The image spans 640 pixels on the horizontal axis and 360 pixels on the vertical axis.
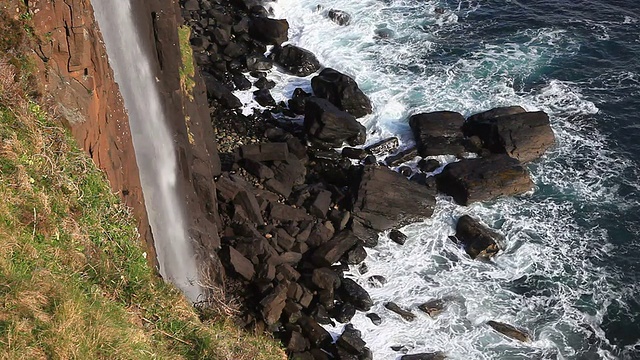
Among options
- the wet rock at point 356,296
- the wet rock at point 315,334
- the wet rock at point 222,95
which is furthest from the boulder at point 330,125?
the wet rock at point 315,334

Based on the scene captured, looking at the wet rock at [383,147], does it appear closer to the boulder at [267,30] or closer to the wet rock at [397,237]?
the wet rock at [397,237]

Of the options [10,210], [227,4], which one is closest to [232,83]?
[227,4]

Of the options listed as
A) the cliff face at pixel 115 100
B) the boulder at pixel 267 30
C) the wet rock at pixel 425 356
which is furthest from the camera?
the boulder at pixel 267 30

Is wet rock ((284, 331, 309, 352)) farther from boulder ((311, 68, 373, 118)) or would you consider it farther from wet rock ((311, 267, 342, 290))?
boulder ((311, 68, 373, 118))

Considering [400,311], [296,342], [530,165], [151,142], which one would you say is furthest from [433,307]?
[151,142]

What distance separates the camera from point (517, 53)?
39250 millimetres

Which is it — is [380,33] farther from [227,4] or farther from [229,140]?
[229,140]

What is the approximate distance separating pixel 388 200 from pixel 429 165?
388 cm

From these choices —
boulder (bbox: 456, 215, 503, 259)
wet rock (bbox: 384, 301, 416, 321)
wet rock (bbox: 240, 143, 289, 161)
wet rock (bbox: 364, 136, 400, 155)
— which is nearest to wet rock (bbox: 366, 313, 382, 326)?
wet rock (bbox: 384, 301, 416, 321)

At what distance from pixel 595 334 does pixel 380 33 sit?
893 inches

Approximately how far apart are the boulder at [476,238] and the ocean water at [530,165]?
15.9 inches

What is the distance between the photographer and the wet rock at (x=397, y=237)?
2780 cm

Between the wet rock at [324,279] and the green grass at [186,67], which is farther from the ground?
the green grass at [186,67]

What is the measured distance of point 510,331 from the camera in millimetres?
24406
